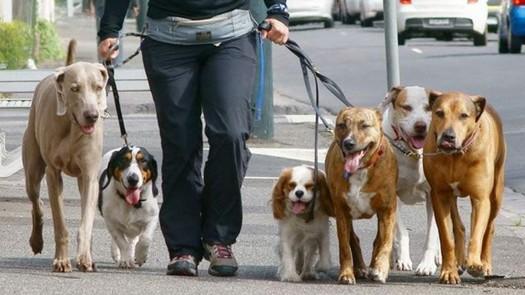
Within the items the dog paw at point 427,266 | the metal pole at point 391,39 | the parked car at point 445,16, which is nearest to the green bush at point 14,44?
the metal pole at point 391,39

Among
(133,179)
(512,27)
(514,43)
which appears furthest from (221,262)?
(514,43)

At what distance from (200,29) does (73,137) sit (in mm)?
991

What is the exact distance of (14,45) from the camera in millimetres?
22406

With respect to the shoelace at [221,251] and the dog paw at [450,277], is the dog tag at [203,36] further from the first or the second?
the dog paw at [450,277]

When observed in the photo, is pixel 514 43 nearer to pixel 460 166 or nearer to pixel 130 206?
pixel 130 206

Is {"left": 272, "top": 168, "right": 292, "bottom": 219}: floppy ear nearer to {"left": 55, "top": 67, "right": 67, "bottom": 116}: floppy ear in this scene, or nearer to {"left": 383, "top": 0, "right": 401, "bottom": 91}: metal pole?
{"left": 55, "top": 67, "right": 67, "bottom": 116}: floppy ear

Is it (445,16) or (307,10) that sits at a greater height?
(445,16)

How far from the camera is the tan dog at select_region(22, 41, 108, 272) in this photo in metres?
9.12

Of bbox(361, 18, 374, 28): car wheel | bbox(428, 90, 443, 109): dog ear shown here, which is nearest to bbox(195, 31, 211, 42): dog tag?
bbox(428, 90, 443, 109): dog ear

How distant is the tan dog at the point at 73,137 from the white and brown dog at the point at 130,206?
0.24 meters

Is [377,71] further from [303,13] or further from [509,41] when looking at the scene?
[303,13]

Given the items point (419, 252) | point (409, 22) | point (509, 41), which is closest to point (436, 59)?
point (509, 41)

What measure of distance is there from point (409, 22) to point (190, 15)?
96.1 ft

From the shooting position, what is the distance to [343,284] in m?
8.70
